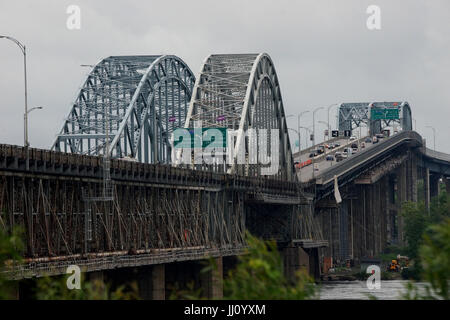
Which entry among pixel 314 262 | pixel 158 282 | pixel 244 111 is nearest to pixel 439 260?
pixel 158 282

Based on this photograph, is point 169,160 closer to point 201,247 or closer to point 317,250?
point 317,250

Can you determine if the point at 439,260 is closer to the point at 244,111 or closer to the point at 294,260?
the point at 244,111

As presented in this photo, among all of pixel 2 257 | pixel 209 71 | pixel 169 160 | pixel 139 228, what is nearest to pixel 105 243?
pixel 139 228

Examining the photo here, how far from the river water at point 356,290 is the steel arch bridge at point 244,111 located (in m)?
17.0

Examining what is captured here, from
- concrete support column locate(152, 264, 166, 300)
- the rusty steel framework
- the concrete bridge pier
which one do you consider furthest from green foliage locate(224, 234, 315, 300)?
the concrete bridge pier

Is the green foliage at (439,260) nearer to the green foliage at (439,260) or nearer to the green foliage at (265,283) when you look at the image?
the green foliage at (439,260)

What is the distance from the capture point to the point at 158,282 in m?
99.4

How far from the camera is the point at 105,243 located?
93.1m

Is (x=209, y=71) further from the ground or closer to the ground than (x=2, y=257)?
further from the ground

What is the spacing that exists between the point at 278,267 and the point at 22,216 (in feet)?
140

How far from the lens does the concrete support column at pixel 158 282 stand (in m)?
97.5

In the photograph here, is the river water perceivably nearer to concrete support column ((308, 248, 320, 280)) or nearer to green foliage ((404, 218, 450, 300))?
concrete support column ((308, 248, 320, 280))

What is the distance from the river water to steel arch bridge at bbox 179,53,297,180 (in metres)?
17.0

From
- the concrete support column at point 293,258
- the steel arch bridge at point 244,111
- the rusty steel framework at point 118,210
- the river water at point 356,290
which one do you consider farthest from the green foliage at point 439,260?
the concrete support column at point 293,258
